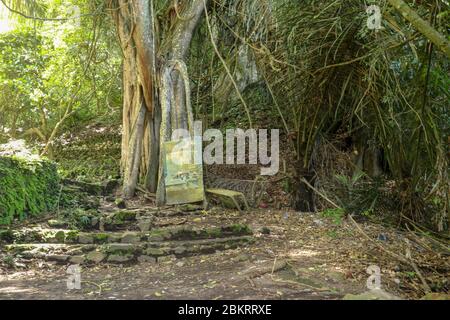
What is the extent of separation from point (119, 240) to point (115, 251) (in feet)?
0.95

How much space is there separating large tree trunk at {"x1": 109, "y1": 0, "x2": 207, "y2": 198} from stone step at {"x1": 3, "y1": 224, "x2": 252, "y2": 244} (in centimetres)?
238

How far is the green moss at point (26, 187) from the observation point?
5.33m

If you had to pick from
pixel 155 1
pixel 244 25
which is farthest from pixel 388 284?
pixel 155 1

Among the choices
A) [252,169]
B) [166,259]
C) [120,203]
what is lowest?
[166,259]

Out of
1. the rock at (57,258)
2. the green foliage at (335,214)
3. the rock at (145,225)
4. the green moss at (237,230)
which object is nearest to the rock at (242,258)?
the green moss at (237,230)

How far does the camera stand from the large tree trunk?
725cm

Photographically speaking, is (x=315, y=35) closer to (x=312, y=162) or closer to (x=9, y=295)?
(x=312, y=162)

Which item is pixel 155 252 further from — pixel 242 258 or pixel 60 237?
pixel 60 237

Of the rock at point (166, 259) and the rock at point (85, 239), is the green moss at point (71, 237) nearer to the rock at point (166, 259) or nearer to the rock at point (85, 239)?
the rock at point (85, 239)

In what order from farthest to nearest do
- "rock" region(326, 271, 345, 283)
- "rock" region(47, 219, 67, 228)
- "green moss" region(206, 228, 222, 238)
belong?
"rock" region(47, 219, 67, 228) → "green moss" region(206, 228, 222, 238) → "rock" region(326, 271, 345, 283)

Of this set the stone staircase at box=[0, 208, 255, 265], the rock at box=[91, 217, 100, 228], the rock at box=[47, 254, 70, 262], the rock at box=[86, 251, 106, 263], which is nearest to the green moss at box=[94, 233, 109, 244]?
the stone staircase at box=[0, 208, 255, 265]

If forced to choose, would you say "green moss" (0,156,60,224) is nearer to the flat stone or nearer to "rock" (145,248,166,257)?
the flat stone

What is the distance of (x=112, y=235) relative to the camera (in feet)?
16.7

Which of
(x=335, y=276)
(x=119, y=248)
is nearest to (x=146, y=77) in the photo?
(x=119, y=248)
